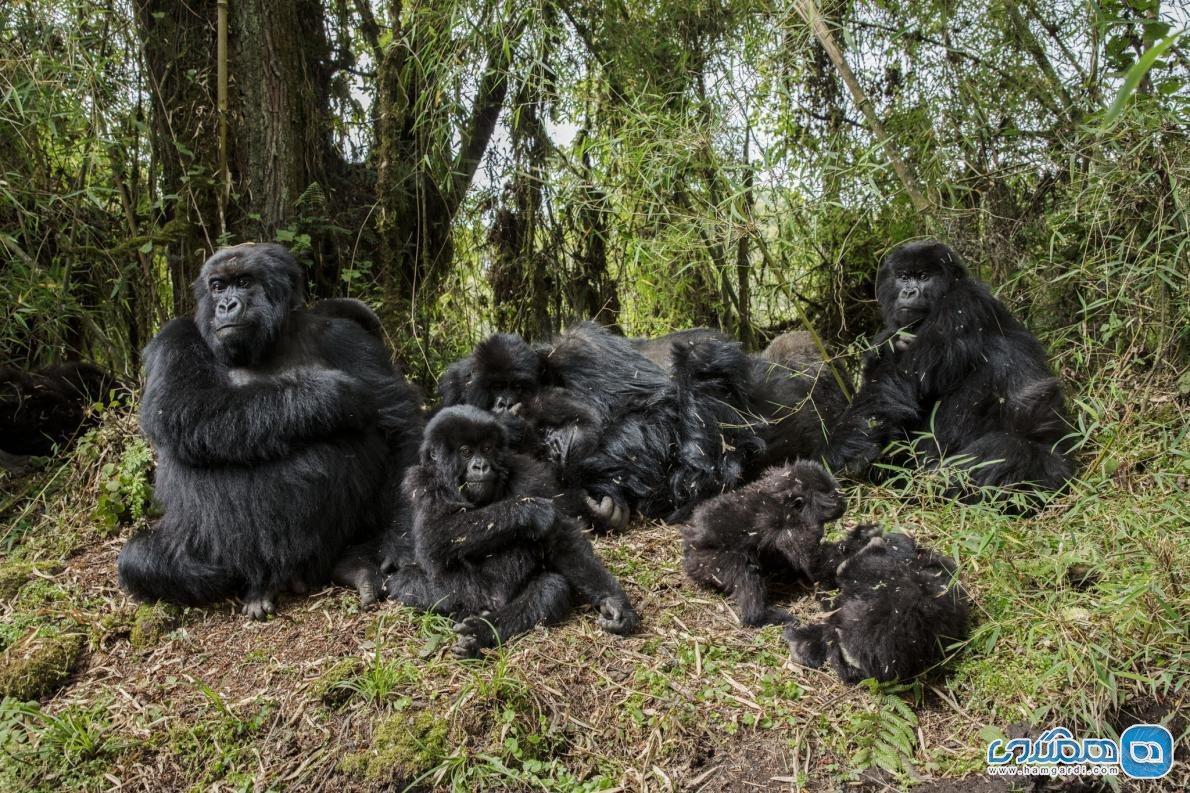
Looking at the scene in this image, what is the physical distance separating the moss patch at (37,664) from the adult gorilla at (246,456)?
1.20 ft

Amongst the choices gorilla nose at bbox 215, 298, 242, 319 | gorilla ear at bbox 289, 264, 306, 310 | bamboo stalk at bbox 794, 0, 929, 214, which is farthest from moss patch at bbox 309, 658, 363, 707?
bamboo stalk at bbox 794, 0, 929, 214

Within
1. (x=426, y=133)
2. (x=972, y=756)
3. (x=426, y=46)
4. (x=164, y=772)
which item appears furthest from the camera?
(x=426, y=133)

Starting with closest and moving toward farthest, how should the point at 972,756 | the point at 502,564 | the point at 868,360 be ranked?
the point at 972,756 → the point at 502,564 → the point at 868,360

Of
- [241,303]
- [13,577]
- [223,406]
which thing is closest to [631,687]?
[223,406]

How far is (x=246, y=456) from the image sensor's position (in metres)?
4.29

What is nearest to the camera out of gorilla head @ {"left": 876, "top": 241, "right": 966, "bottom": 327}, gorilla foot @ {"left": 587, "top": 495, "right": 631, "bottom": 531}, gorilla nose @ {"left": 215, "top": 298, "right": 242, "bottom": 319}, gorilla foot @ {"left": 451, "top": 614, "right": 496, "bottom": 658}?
gorilla foot @ {"left": 451, "top": 614, "right": 496, "bottom": 658}

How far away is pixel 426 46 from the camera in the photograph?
5.90 meters

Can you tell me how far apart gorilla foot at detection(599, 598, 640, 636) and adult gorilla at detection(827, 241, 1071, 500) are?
1797mm

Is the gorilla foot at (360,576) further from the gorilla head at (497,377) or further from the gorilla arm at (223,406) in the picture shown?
the gorilla head at (497,377)

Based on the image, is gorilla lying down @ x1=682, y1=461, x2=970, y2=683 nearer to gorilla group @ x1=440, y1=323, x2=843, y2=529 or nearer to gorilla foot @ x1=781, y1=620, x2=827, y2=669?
gorilla foot @ x1=781, y1=620, x2=827, y2=669

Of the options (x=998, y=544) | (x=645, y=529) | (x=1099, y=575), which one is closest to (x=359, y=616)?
(x=645, y=529)

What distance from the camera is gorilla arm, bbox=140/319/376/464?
424cm

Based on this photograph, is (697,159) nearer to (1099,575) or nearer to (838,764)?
(1099,575)

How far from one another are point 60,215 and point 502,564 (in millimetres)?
3863
